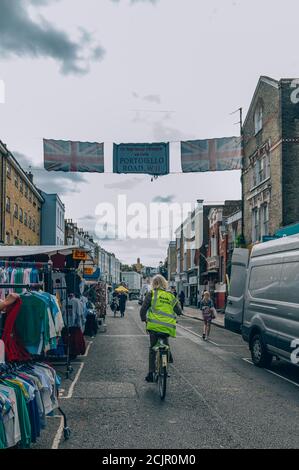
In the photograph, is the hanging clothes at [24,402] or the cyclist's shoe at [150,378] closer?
the hanging clothes at [24,402]

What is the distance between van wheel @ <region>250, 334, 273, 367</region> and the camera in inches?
459

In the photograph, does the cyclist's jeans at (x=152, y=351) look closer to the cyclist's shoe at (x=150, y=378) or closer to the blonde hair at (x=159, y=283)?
the cyclist's shoe at (x=150, y=378)

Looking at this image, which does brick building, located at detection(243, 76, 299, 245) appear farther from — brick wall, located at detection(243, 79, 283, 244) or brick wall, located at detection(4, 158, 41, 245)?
brick wall, located at detection(4, 158, 41, 245)

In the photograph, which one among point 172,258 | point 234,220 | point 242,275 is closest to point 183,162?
point 242,275

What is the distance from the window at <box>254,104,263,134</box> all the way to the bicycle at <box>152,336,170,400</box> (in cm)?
2374

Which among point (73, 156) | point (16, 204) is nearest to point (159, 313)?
point (73, 156)

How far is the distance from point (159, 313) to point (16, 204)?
32009mm

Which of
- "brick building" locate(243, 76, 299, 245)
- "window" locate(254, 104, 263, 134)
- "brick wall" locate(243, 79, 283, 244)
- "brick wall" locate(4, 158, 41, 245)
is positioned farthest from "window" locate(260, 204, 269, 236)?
"brick wall" locate(4, 158, 41, 245)

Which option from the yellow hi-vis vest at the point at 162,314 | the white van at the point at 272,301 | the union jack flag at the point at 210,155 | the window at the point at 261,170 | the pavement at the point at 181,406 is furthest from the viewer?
the window at the point at 261,170

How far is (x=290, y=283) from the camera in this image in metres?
10.2

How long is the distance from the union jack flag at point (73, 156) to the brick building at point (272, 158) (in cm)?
907

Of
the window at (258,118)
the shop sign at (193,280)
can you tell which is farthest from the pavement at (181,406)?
the shop sign at (193,280)

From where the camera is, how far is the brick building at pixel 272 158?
26.0 m

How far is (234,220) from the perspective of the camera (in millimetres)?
38406
